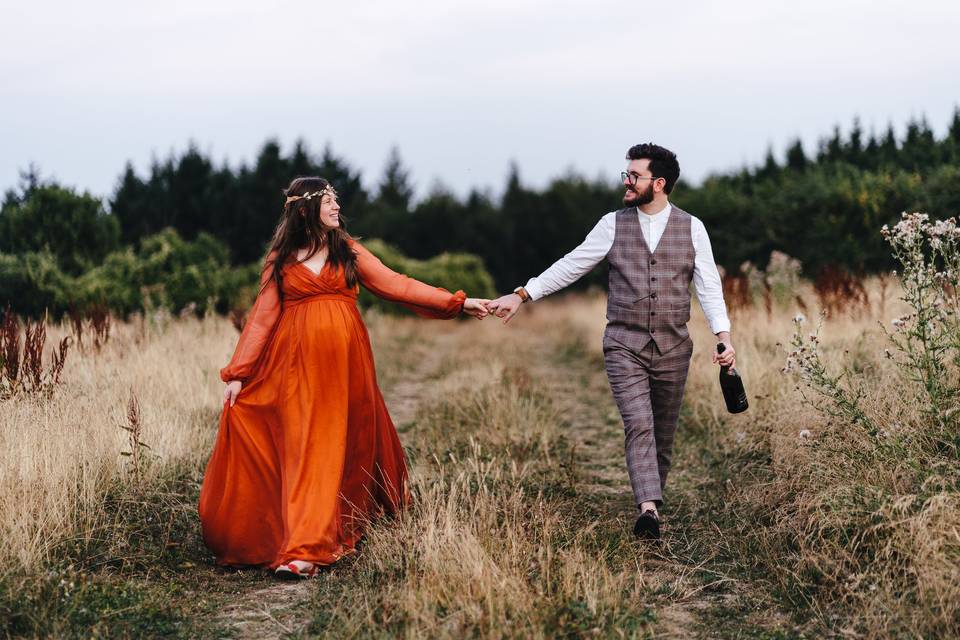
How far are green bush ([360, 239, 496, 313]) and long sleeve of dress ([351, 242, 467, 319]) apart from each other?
17.8 metres

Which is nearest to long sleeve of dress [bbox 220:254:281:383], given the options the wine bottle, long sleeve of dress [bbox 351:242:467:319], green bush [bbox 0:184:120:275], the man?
long sleeve of dress [bbox 351:242:467:319]

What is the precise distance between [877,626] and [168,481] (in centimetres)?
418

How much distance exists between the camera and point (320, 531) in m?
4.70

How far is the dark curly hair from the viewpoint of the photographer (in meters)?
5.20

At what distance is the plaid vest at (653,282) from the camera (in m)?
5.11

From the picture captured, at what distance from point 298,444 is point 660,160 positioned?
2.53 meters

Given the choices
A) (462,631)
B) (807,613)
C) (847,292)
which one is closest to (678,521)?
(807,613)

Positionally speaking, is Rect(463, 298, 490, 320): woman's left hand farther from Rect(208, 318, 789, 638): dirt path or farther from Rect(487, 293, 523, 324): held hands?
Rect(208, 318, 789, 638): dirt path

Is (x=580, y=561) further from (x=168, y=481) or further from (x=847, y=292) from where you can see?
(x=847, y=292)

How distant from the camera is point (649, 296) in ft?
16.8

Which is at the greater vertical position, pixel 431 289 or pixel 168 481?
pixel 431 289

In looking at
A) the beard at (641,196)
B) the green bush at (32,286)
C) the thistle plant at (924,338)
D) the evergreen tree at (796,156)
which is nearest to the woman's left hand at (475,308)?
the beard at (641,196)

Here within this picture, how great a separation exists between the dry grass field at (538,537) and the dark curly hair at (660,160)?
1.35m

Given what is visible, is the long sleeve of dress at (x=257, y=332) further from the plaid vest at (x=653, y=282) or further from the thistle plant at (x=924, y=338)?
the thistle plant at (x=924, y=338)
